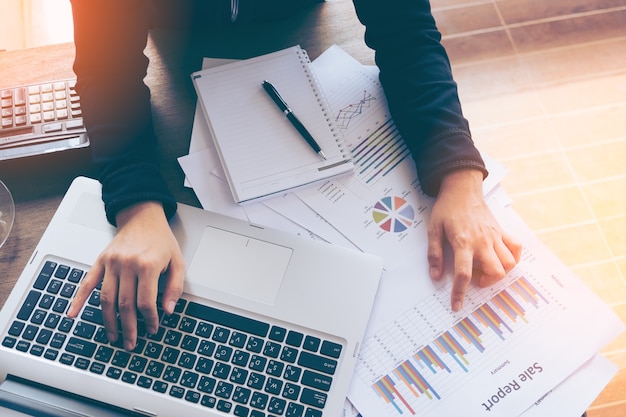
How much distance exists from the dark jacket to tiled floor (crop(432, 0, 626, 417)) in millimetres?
342

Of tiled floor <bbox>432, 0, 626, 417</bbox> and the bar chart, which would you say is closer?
the bar chart

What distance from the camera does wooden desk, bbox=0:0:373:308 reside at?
2.55ft

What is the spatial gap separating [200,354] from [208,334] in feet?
0.08

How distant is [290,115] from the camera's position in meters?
0.82

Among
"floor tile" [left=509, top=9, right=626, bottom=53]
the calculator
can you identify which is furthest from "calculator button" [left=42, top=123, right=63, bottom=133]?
"floor tile" [left=509, top=9, right=626, bottom=53]

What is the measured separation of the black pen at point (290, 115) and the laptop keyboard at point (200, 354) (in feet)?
0.86

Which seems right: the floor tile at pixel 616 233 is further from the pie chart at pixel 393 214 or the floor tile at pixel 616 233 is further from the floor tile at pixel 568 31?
the pie chart at pixel 393 214

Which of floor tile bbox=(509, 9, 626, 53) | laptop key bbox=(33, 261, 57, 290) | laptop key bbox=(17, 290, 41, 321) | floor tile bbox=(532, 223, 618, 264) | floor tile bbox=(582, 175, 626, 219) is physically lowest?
laptop key bbox=(17, 290, 41, 321)

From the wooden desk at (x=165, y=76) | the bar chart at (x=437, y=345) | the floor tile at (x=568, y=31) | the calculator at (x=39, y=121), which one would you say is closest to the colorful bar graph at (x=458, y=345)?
the bar chart at (x=437, y=345)

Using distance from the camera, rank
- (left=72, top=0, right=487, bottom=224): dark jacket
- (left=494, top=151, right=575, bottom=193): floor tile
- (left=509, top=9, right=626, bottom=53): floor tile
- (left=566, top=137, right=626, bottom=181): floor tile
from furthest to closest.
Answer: (left=509, top=9, right=626, bottom=53): floor tile
(left=566, top=137, right=626, bottom=181): floor tile
(left=494, top=151, right=575, bottom=193): floor tile
(left=72, top=0, right=487, bottom=224): dark jacket

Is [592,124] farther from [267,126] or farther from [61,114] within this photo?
[61,114]

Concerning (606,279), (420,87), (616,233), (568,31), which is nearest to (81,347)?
(420,87)

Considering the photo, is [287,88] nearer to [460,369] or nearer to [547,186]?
[460,369]

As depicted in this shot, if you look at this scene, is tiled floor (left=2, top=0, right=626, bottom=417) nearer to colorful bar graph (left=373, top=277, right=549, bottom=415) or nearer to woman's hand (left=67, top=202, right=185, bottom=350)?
colorful bar graph (left=373, top=277, right=549, bottom=415)
